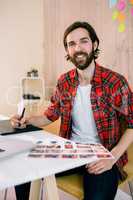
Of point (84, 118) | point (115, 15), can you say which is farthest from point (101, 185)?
point (115, 15)

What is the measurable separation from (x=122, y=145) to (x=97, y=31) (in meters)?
1.47

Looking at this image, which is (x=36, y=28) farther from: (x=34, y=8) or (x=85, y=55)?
(x=85, y=55)

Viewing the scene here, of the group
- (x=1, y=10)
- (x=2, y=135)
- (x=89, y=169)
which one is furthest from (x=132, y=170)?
(x=1, y=10)

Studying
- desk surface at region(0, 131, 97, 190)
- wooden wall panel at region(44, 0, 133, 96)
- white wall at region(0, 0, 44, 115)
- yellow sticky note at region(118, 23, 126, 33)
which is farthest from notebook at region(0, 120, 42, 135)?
white wall at region(0, 0, 44, 115)

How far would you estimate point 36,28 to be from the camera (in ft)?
12.0

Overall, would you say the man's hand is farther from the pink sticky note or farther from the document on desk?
the pink sticky note

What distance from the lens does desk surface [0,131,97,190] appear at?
81 centimetres

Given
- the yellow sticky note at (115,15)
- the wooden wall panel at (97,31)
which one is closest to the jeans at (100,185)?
the wooden wall panel at (97,31)

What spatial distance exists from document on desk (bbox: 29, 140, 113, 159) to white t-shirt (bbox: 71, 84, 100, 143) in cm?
34

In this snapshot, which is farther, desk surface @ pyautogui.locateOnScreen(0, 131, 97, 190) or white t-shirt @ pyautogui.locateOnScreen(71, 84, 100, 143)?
white t-shirt @ pyautogui.locateOnScreen(71, 84, 100, 143)

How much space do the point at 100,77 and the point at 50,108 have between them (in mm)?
388

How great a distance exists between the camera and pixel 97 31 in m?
2.56

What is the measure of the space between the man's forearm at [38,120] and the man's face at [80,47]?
365 millimetres

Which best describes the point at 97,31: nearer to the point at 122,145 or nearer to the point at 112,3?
the point at 112,3
